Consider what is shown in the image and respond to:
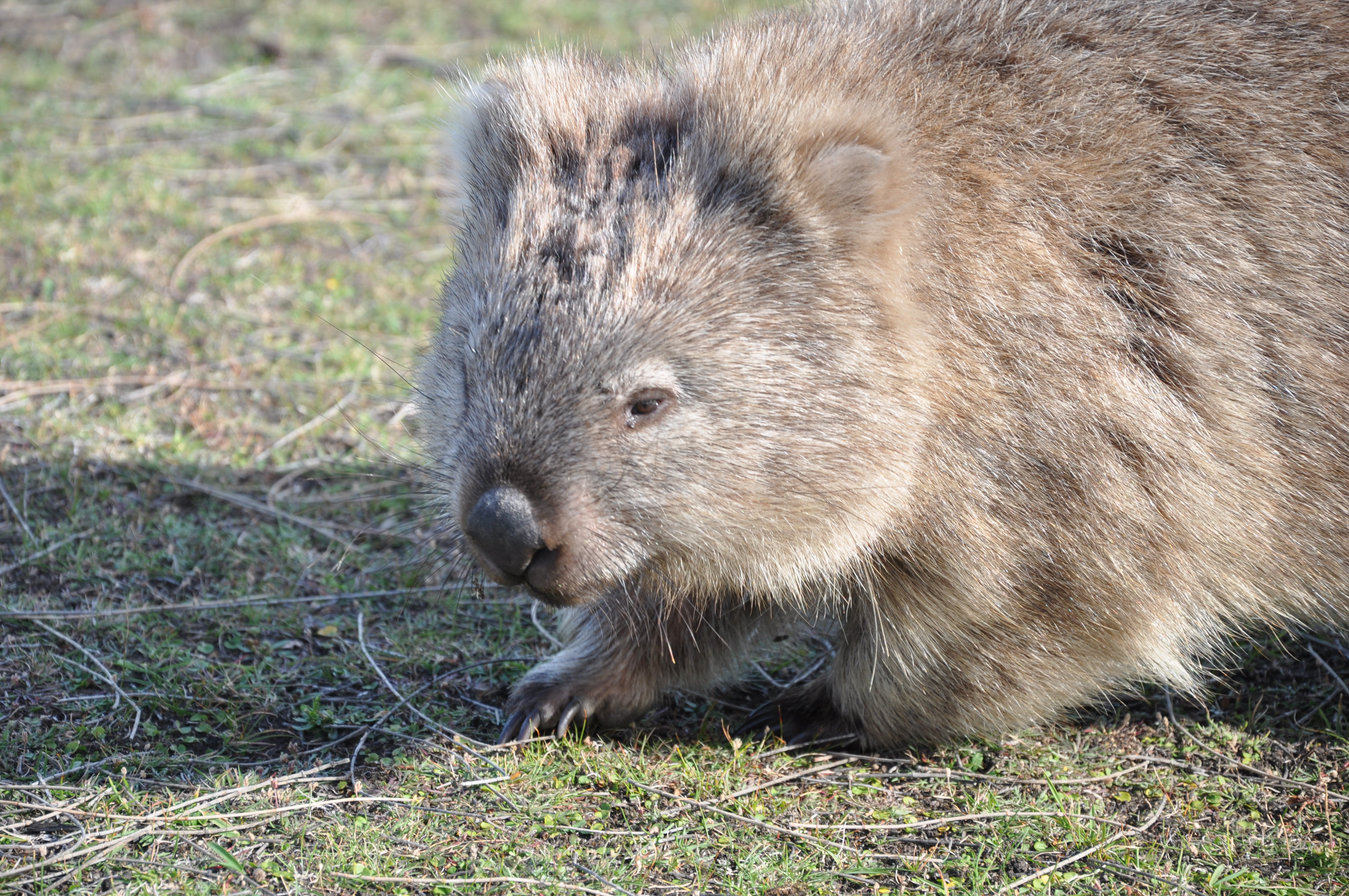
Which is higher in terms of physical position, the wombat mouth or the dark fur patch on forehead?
the dark fur patch on forehead

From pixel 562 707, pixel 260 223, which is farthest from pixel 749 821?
pixel 260 223

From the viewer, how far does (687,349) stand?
3062 millimetres

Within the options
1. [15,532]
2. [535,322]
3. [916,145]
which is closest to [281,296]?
[15,532]

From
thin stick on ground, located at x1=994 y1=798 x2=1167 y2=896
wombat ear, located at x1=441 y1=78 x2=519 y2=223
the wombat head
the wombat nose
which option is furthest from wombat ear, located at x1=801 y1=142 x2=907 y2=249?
thin stick on ground, located at x1=994 y1=798 x2=1167 y2=896

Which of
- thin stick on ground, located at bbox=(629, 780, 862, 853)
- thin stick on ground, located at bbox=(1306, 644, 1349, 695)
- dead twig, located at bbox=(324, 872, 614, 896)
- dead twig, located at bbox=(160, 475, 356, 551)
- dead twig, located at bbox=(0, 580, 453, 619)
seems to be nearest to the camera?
dead twig, located at bbox=(324, 872, 614, 896)

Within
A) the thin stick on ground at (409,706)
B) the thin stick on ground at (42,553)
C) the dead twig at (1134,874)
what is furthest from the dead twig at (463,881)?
the thin stick on ground at (42,553)

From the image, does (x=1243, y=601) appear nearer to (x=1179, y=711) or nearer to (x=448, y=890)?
(x=1179, y=711)

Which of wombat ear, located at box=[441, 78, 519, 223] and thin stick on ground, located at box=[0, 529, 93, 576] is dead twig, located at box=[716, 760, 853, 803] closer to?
wombat ear, located at box=[441, 78, 519, 223]

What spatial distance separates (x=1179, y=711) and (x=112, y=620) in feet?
11.1

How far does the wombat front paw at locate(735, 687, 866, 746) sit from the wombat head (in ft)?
1.87

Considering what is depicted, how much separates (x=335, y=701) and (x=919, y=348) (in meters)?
1.97

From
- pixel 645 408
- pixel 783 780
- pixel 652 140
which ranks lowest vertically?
pixel 783 780

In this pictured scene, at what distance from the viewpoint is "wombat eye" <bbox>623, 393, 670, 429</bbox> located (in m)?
3.04

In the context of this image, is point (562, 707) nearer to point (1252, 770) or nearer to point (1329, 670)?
point (1252, 770)
